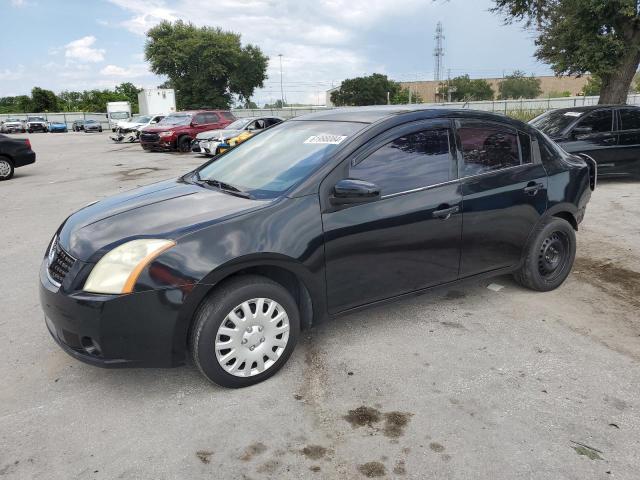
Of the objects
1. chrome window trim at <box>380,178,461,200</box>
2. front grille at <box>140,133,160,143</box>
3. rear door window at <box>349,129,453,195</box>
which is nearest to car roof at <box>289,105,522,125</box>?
rear door window at <box>349,129,453,195</box>

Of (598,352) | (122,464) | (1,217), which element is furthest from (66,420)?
(1,217)

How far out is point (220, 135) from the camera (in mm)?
17406

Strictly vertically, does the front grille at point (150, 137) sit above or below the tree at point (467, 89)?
below

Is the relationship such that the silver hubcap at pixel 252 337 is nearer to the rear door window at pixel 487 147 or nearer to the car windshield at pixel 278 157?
the car windshield at pixel 278 157

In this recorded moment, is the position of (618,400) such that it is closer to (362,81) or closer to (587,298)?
(587,298)

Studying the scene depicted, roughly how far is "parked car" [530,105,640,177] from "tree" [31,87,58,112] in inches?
3079

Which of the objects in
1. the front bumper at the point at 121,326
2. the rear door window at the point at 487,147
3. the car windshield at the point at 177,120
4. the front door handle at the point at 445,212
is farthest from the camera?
the car windshield at the point at 177,120

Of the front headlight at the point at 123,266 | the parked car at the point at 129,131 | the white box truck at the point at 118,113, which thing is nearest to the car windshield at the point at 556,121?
the front headlight at the point at 123,266

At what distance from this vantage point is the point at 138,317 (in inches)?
108

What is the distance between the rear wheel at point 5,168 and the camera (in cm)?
1280

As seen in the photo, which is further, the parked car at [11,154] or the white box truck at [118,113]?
the white box truck at [118,113]

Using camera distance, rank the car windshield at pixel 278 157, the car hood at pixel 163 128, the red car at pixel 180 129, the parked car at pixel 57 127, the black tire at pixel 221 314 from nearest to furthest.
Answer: the black tire at pixel 221 314
the car windshield at pixel 278 157
the red car at pixel 180 129
the car hood at pixel 163 128
the parked car at pixel 57 127

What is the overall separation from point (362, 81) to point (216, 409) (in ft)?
272

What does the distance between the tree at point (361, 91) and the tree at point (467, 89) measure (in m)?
9.59
